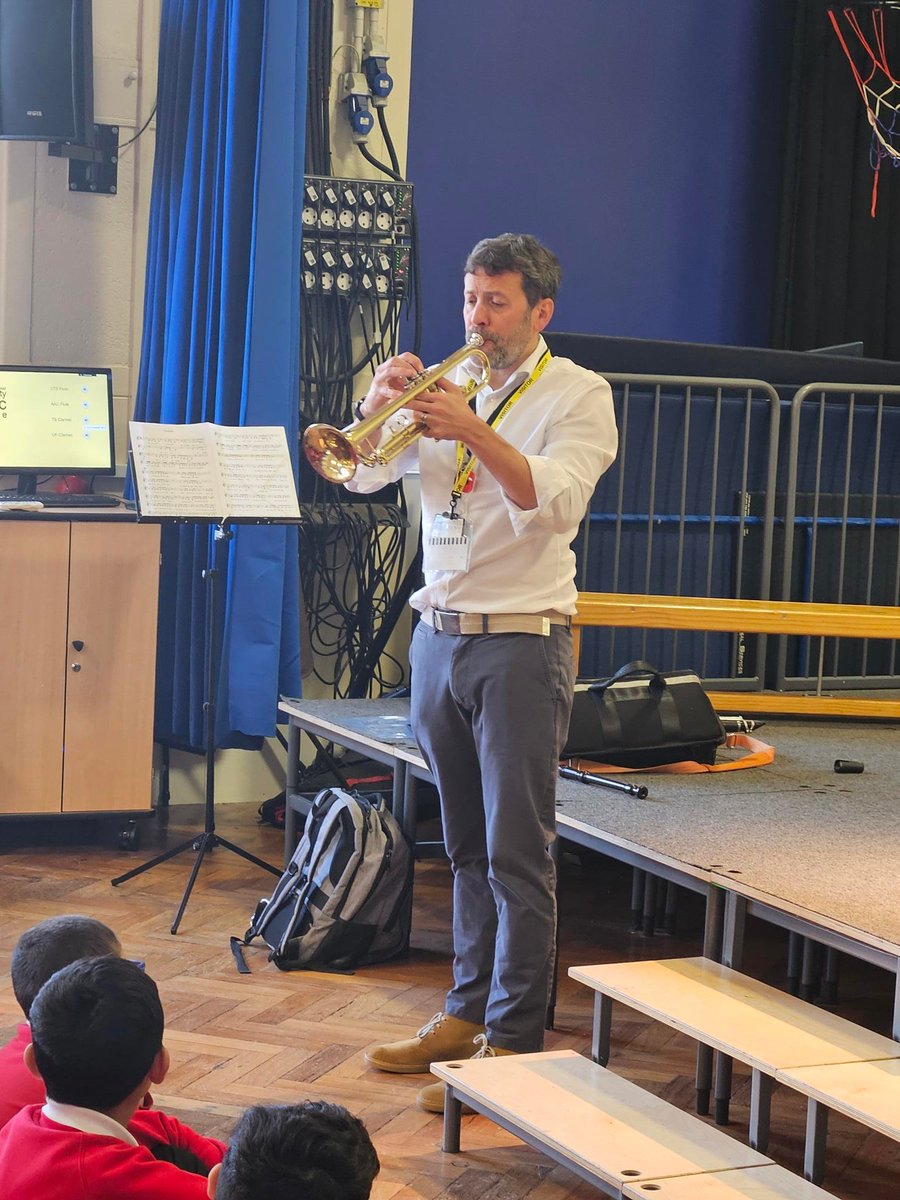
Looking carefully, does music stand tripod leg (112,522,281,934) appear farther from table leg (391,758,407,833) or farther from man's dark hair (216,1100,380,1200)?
man's dark hair (216,1100,380,1200)

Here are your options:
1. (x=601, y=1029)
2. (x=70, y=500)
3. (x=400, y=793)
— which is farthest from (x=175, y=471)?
(x=601, y=1029)

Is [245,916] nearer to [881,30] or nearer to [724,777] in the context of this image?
[724,777]

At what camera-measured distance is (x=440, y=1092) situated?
289 centimetres

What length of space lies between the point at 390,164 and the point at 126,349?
1.14 metres

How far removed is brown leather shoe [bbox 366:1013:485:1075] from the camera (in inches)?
119

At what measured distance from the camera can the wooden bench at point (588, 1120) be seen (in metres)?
2.35

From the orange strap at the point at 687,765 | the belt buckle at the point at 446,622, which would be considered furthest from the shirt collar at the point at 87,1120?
the orange strap at the point at 687,765

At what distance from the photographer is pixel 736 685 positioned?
15.8 feet

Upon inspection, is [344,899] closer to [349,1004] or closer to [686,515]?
[349,1004]

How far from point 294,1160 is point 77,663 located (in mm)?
3303

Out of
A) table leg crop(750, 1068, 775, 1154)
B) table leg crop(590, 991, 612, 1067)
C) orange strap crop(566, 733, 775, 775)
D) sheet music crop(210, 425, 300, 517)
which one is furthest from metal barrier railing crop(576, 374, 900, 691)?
table leg crop(750, 1068, 775, 1154)

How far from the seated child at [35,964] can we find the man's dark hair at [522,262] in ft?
4.46

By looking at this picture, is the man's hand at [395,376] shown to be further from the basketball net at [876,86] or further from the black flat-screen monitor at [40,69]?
the basketball net at [876,86]

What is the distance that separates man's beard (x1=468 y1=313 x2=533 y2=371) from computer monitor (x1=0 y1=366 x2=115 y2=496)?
227cm
